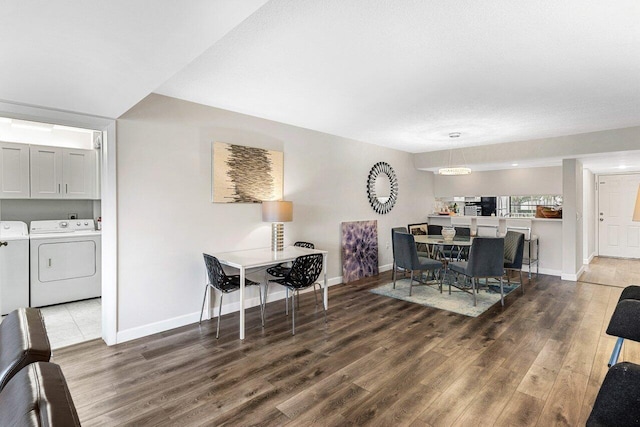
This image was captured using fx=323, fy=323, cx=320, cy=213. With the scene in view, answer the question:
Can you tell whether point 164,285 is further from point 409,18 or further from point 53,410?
point 409,18

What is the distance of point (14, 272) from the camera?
148 inches

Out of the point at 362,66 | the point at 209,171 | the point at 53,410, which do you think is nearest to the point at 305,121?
the point at 209,171

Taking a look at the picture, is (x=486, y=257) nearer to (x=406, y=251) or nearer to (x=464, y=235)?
(x=406, y=251)

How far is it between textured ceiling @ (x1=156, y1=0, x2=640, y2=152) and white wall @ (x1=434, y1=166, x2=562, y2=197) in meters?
1.95

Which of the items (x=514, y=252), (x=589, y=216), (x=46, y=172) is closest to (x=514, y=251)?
(x=514, y=252)

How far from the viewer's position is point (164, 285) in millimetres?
3375

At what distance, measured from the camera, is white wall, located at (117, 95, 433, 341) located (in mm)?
3137

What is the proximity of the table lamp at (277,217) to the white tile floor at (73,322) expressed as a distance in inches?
80.6

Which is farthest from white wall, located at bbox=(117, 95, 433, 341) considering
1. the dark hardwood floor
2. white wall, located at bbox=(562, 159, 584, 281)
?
white wall, located at bbox=(562, 159, 584, 281)

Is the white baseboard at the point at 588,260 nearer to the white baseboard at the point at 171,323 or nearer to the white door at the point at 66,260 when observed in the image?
the white baseboard at the point at 171,323

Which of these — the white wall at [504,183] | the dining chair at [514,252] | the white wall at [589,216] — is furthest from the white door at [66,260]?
the white wall at [589,216]

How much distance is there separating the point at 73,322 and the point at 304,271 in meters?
2.64

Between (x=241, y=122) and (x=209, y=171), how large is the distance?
758mm

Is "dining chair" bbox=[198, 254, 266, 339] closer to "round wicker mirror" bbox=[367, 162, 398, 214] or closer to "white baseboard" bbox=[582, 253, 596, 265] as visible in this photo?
"round wicker mirror" bbox=[367, 162, 398, 214]
